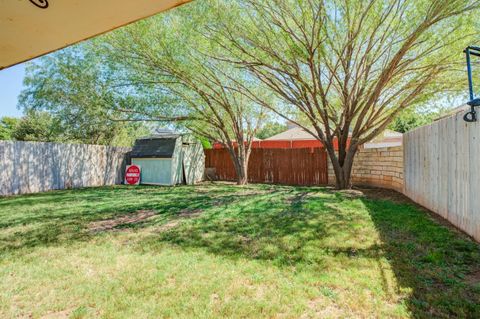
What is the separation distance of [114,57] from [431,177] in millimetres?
8705

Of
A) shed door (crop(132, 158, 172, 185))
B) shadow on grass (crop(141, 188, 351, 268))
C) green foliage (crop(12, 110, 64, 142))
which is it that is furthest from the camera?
green foliage (crop(12, 110, 64, 142))

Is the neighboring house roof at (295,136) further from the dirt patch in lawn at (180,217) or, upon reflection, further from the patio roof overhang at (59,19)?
the patio roof overhang at (59,19)

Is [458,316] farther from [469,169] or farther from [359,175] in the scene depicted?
[359,175]

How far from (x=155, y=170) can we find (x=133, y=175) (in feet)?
3.67

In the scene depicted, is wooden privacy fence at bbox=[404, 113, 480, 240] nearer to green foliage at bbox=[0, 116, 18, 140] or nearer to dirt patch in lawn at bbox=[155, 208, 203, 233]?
dirt patch in lawn at bbox=[155, 208, 203, 233]

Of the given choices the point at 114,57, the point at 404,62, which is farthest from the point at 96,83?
the point at 404,62

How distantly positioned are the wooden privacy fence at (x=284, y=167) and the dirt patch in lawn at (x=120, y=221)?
7857mm

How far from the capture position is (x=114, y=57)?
8.82 metres

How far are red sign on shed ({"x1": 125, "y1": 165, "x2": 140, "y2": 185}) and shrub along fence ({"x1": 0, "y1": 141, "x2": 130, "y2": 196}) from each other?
685 millimetres

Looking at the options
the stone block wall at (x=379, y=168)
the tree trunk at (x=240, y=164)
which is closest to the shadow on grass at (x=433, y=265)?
the stone block wall at (x=379, y=168)

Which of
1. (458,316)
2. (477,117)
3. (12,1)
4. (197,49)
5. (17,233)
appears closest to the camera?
(12,1)

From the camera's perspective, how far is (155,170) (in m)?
13.7

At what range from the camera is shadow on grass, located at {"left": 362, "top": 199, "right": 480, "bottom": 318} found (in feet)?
7.16

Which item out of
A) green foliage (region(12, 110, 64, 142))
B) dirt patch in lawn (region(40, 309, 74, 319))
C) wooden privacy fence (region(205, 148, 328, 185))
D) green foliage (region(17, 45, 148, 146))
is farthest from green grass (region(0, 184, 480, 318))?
green foliage (region(12, 110, 64, 142))
